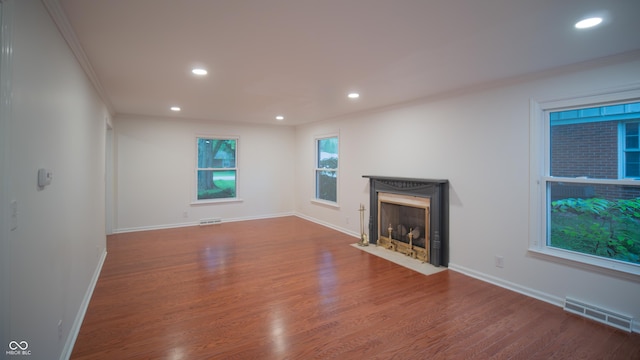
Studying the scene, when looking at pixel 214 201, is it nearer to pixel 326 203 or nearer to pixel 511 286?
pixel 326 203

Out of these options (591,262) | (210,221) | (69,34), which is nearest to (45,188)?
(69,34)

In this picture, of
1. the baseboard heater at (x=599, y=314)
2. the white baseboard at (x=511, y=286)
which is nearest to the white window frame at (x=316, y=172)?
the white baseboard at (x=511, y=286)

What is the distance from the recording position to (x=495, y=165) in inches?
139

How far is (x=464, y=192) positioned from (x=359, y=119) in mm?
2452

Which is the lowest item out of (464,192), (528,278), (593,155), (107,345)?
(107,345)

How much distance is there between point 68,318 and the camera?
227cm

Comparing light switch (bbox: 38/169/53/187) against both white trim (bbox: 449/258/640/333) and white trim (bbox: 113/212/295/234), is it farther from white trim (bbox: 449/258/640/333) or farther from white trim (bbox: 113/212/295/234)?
white trim (bbox: 113/212/295/234)

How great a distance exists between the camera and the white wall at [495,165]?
2.79 m

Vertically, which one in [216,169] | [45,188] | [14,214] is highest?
Result: [216,169]

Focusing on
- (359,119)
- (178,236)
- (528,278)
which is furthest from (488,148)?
(178,236)

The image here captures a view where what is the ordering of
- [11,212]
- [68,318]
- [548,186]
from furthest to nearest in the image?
1. [548,186]
2. [68,318]
3. [11,212]

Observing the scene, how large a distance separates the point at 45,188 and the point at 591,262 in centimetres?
436

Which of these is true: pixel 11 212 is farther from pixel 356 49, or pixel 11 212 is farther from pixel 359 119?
pixel 359 119

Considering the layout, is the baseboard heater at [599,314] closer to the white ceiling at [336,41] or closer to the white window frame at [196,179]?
the white ceiling at [336,41]
